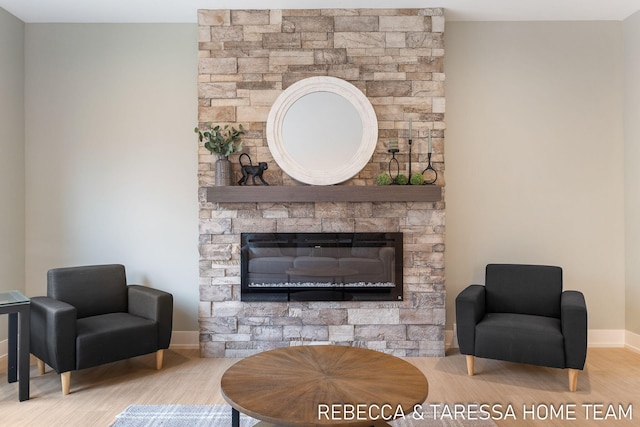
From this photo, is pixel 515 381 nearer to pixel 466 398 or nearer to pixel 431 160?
pixel 466 398

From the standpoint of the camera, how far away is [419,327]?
11.3 ft

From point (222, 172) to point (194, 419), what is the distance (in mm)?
1790

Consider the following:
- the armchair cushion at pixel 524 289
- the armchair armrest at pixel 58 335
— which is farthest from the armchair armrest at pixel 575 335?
the armchair armrest at pixel 58 335

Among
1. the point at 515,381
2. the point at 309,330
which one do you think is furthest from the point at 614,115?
the point at 309,330

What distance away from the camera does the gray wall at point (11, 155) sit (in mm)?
3439

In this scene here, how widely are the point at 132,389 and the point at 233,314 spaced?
91 cm

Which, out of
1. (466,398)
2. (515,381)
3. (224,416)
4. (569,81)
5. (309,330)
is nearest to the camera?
(224,416)

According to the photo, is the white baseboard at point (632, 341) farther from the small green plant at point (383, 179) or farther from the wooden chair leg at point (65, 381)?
the wooden chair leg at point (65, 381)

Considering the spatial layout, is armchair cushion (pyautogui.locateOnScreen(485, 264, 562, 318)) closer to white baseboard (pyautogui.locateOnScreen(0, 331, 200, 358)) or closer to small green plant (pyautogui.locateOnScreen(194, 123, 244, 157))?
small green plant (pyautogui.locateOnScreen(194, 123, 244, 157))

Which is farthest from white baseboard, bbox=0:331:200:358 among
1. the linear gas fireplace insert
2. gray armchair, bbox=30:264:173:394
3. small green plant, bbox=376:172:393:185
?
small green plant, bbox=376:172:393:185

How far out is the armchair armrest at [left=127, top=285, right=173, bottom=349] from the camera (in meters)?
3.12

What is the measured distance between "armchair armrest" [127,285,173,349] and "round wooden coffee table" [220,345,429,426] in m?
1.20

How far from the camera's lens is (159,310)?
123 inches

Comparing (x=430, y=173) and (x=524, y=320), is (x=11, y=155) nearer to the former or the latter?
(x=430, y=173)
